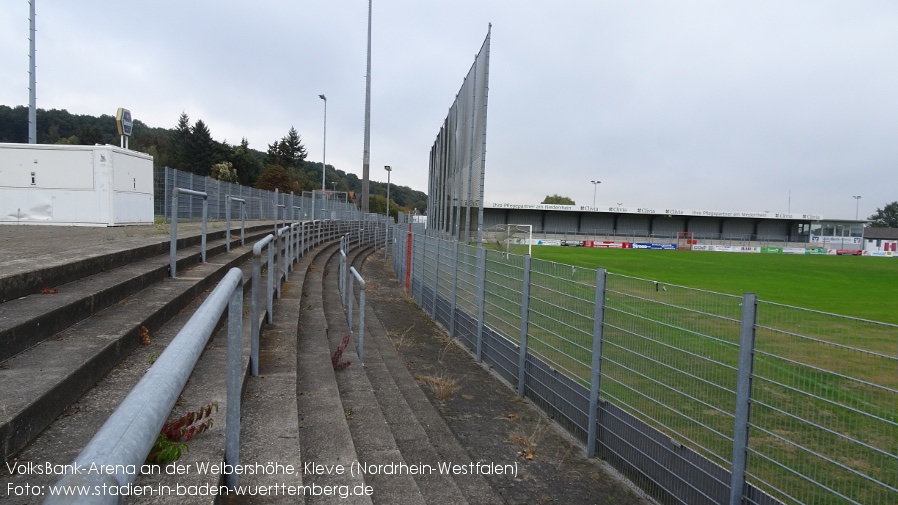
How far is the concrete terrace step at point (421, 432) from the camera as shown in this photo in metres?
4.05

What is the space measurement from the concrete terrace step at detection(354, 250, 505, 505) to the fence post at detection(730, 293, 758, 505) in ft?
4.73

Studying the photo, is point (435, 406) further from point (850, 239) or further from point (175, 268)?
point (850, 239)

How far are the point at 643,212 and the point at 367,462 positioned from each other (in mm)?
70523

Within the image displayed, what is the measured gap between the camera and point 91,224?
40.2 feet

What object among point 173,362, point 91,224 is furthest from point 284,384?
point 91,224

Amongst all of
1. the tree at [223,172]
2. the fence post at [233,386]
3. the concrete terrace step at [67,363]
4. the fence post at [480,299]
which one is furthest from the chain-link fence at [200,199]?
the tree at [223,172]

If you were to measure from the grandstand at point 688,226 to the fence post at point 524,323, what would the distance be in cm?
6358

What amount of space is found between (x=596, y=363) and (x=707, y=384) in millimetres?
982

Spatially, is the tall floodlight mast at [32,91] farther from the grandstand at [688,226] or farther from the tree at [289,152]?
the tree at [289,152]

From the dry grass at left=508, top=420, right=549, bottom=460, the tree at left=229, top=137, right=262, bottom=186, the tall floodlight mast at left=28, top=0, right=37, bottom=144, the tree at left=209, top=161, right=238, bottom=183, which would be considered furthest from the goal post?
the dry grass at left=508, top=420, right=549, bottom=460

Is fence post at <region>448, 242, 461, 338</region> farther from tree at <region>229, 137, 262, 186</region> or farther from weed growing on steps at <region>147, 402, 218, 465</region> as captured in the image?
tree at <region>229, 137, 262, 186</region>

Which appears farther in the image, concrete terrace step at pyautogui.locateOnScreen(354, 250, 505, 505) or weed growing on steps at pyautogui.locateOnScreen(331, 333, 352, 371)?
weed growing on steps at pyautogui.locateOnScreen(331, 333, 352, 371)

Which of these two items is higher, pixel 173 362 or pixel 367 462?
pixel 173 362

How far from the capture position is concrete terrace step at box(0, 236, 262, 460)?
98.7 inches
